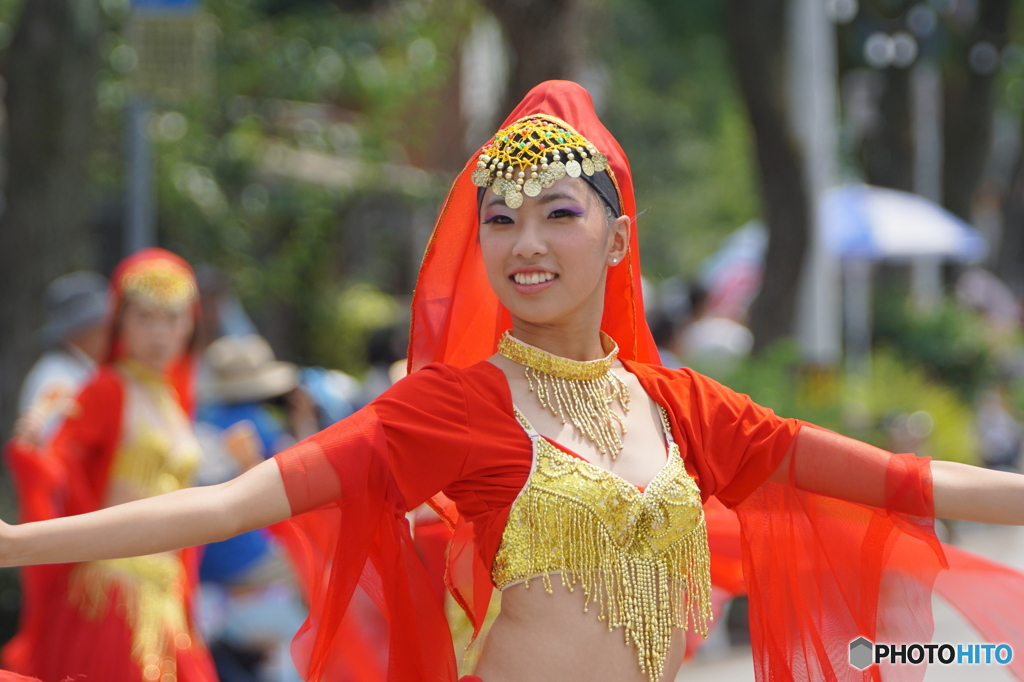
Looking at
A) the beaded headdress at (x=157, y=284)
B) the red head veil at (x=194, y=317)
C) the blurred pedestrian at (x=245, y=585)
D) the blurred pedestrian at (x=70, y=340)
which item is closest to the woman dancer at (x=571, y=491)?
the beaded headdress at (x=157, y=284)

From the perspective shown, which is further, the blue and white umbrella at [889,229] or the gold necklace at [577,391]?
the blue and white umbrella at [889,229]

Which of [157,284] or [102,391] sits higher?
[157,284]

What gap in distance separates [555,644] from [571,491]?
0.29m

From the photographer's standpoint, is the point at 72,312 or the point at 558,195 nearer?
the point at 558,195

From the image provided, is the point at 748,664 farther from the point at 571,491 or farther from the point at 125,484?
the point at 571,491

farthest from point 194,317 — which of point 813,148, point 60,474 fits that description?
point 813,148

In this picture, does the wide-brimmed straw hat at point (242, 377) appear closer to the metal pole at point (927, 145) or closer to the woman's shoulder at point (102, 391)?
the woman's shoulder at point (102, 391)

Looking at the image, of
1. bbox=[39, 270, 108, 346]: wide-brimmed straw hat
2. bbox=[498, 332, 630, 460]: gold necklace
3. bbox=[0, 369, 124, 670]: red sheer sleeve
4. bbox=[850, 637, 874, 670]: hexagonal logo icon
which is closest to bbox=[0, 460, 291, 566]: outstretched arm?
bbox=[498, 332, 630, 460]: gold necklace

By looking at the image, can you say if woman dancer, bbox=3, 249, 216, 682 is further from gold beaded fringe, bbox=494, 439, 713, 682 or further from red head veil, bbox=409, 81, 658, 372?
gold beaded fringe, bbox=494, 439, 713, 682

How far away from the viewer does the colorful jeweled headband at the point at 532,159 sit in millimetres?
2463

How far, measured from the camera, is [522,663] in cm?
239

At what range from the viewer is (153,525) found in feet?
6.93

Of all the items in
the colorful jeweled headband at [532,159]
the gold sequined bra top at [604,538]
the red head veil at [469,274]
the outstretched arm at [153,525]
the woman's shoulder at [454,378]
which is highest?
the colorful jeweled headband at [532,159]

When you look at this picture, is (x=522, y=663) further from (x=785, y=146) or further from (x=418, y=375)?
(x=785, y=146)
